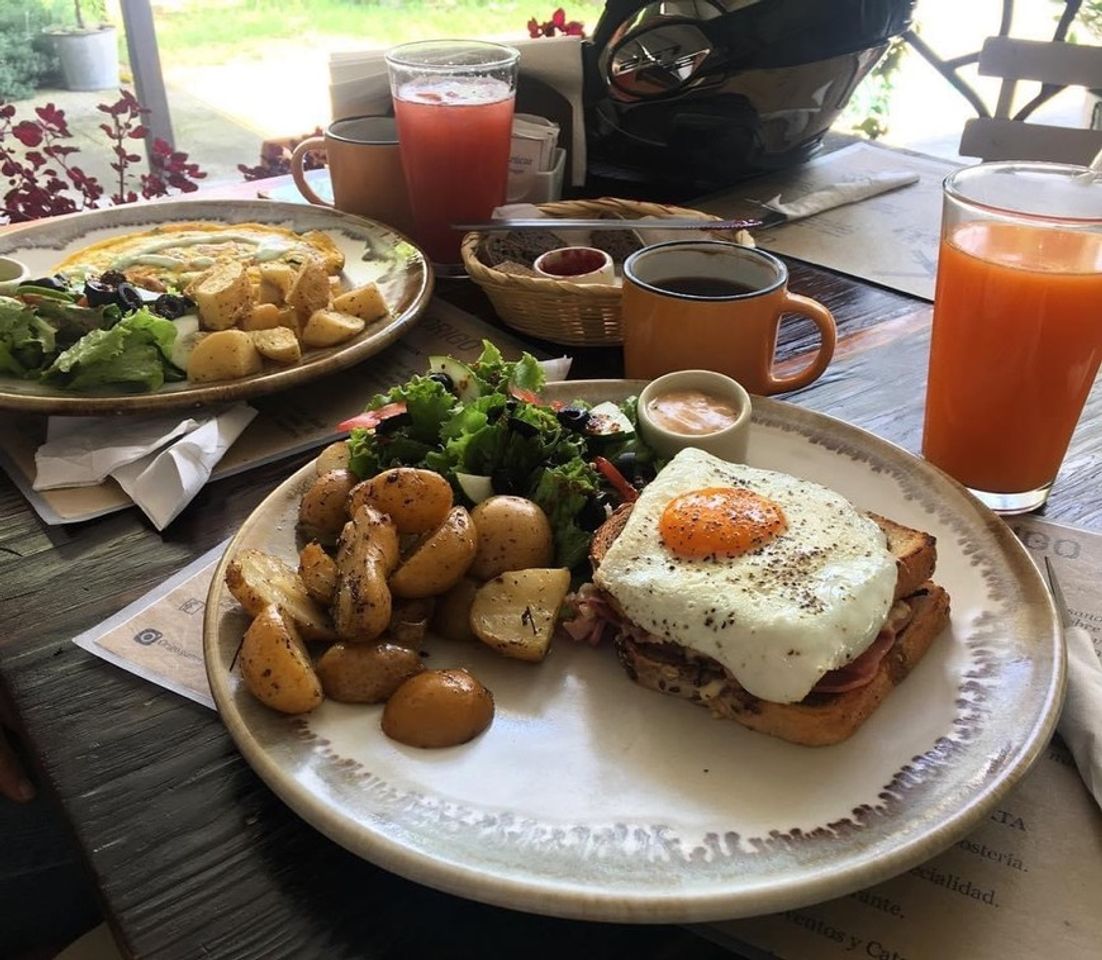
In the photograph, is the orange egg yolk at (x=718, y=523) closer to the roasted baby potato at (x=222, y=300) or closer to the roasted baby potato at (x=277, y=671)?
the roasted baby potato at (x=277, y=671)

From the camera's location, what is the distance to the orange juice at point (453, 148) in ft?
6.70

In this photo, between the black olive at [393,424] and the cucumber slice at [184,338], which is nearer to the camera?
the black olive at [393,424]

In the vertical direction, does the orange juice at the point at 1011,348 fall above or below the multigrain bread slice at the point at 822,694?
above

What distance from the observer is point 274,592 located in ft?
3.63

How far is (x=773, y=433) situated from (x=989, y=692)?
0.55m

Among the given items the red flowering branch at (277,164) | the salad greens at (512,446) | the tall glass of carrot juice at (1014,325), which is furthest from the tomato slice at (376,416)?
the red flowering branch at (277,164)

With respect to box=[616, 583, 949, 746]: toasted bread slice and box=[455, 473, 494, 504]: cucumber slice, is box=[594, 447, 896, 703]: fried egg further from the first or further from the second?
box=[455, 473, 494, 504]: cucumber slice

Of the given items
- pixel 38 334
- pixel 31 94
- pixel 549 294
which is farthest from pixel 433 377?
pixel 31 94

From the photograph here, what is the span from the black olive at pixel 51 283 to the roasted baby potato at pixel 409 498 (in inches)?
37.4

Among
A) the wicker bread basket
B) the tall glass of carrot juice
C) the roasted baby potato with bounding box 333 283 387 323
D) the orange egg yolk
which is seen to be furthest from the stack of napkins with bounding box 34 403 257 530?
the tall glass of carrot juice

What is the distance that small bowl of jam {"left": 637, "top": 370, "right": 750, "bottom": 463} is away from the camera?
136 cm

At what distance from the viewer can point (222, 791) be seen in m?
1.00

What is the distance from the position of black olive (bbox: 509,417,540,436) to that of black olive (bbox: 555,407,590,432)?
0.08 metres

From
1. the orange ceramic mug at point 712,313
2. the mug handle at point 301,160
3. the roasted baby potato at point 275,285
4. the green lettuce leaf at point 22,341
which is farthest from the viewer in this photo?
the mug handle at point 301,160
